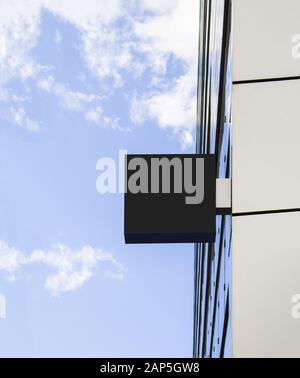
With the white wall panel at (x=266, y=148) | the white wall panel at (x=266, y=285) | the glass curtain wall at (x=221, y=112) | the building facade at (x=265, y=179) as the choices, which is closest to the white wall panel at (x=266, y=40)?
the building facade at (x=265, y=179)

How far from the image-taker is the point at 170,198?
23.5ft

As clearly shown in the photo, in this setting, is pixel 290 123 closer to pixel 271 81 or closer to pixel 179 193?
pixel 271 81

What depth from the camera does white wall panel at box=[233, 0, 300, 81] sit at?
691cm

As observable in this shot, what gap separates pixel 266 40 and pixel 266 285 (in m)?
2.38

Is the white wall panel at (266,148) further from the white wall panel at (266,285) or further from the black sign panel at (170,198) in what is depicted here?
the black sign panel at (170,198)

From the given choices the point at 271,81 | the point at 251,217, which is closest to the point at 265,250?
the point at 251,217

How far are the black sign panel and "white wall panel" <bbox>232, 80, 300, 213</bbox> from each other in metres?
0.44

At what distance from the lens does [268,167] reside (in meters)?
6.57

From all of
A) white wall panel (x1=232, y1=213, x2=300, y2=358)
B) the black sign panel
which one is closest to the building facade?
white wall panel (x1=232, y1=213, x2=300, y2=358)

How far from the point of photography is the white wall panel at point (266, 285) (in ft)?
20.0

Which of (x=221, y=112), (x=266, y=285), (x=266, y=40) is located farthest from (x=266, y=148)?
(x=221, y=112)

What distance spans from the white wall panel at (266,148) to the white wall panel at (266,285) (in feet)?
0.66

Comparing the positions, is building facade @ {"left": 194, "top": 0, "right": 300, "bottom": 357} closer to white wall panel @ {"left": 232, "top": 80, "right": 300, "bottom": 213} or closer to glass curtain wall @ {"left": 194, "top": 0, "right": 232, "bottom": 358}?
white wall panel @ {"left": 232, "top": 80, "right": 300, "bottom": 213}
